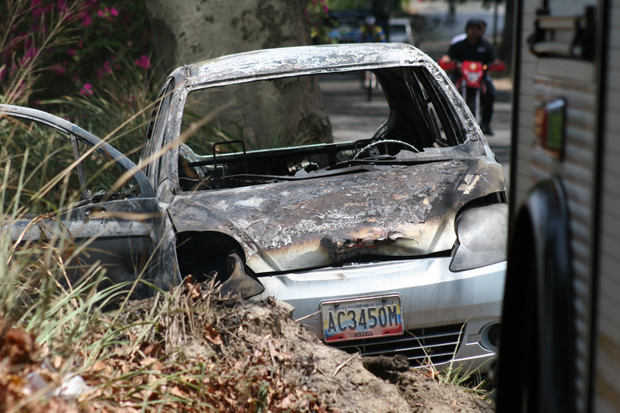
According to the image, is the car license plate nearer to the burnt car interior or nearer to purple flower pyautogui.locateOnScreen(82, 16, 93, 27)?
the burnt car interior

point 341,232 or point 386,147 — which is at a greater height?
point 386,147

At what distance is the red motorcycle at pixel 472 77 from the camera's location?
9359 millimetres

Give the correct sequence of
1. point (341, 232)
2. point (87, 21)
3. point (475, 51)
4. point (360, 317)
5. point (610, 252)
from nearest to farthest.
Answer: point (610, 252) → point (360, 317) → point (341, 232) → point (87, 21) → point (475, 51)

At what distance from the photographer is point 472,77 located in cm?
937

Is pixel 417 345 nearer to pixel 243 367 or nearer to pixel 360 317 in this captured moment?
pixel 360 317

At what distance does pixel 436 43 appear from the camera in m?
34.3

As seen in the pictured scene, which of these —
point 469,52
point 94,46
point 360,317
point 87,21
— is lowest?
point 360,317

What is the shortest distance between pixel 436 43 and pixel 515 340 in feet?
112

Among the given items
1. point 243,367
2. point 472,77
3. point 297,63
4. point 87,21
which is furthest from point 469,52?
point 243,367

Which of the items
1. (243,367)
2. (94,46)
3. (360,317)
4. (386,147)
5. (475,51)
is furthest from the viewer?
(94,46)

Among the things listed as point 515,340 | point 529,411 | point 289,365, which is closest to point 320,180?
point 289,365

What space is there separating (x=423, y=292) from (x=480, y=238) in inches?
17.2

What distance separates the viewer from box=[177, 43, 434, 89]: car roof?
13.3 ft

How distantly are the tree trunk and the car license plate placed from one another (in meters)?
4.56
